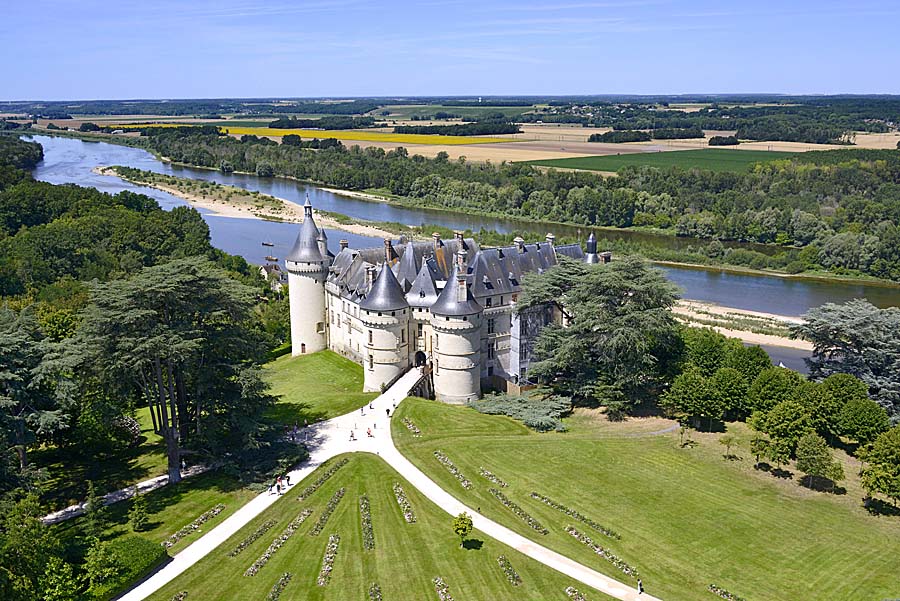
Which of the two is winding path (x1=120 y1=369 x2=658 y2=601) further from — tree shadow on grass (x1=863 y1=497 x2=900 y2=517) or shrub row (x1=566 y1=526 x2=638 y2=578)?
tree shadow on grass (x1=863 y1=497 x2=900 y2=517)

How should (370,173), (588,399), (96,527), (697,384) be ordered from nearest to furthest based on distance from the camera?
(96,527) → (697,384) → (588,399) → (370,173)

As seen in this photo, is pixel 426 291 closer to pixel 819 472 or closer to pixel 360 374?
pixel 360 374

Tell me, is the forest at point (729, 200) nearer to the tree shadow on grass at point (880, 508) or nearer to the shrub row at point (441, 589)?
the tree shadow on grass at point (880, 508)

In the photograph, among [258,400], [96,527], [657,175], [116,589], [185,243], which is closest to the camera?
[116,589]

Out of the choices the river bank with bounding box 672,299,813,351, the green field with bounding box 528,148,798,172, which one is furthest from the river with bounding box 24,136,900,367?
the green field with bounding box 528,148,798,172

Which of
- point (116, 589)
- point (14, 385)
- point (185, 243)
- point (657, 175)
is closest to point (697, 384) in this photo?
point (116, 589)

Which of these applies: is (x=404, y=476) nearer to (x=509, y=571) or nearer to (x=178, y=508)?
(x=509, y=571)

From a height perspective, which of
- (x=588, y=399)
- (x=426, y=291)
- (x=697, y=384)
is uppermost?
(x=426, y=291)
